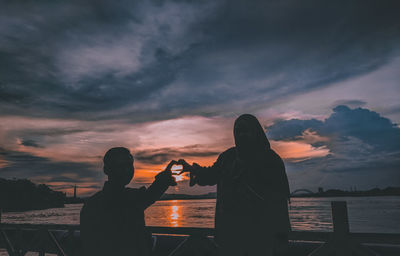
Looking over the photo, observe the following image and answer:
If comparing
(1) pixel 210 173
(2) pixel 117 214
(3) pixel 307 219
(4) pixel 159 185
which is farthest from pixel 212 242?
(3) pixel 307 219

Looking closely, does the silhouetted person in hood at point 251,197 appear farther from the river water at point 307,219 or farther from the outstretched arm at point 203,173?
the river water at point 307,219

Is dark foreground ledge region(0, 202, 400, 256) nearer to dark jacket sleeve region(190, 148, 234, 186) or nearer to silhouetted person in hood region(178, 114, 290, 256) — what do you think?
silhouetted person in hood region(178, 114, 290, 256)

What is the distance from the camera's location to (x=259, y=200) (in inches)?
97.8

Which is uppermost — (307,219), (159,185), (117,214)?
(159,185)

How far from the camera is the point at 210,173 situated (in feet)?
9.59

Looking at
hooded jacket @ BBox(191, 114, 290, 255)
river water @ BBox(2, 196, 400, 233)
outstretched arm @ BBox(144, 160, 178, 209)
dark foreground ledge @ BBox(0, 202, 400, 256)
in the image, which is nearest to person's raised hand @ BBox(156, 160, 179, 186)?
outstretched arm @ BBox(144, 160, 178, 209)

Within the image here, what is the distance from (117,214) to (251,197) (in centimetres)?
122

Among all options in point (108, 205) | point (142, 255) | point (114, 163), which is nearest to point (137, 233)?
point (142, 255)

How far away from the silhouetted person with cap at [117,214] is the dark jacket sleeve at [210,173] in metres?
0.54

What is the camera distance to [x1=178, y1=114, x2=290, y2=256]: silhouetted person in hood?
2377 millimetres

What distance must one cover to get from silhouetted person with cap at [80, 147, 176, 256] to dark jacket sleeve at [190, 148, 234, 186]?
537mm

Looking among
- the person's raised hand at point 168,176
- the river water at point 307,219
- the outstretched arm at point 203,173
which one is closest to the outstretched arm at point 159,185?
the person's raised hand at point 168,176

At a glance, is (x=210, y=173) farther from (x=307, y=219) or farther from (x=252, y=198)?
(x=307, y=219)

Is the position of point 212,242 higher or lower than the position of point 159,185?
lower
